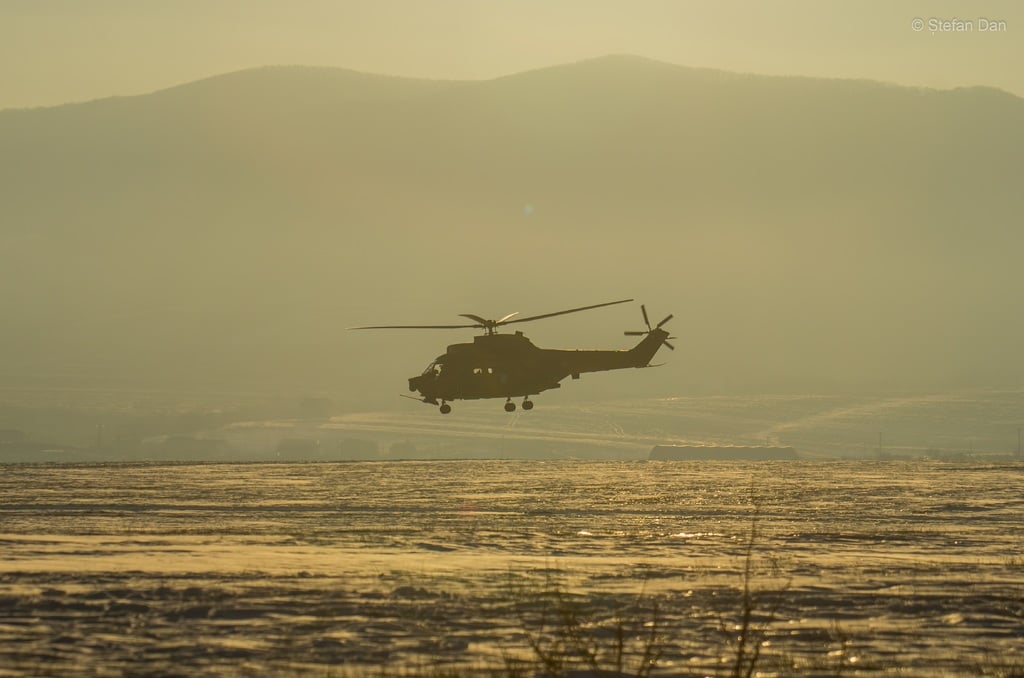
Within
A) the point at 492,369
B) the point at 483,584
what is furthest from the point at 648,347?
the point at 483,584

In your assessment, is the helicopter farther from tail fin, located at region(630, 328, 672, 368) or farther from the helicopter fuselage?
tail fin, located at region(630, 328, 672, 368)

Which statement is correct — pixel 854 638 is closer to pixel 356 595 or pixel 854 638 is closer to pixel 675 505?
pixel 356 595

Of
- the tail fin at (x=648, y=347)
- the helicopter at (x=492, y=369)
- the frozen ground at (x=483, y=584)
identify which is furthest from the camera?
the tail fin at (x=648, y=347)

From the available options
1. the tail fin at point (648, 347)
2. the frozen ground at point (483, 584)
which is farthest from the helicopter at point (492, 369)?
the frozen ground at point (483, 584)

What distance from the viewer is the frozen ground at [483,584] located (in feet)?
108

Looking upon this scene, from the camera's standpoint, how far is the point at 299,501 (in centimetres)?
10269

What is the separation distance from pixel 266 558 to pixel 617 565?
13146 millimetres

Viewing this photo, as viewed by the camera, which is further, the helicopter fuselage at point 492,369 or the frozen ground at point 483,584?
the helicopter fuselage at point 492,369

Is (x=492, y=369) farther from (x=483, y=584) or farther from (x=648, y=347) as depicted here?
Answer: (x=483, y=584)

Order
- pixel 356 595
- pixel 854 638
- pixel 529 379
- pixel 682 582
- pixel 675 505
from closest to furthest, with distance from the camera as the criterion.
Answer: pixel 854 638 < pixel 356 595 < pixel 682 582 < pixel 529 379 < pixel 675 505

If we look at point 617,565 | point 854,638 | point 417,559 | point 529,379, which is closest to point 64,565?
point 417,559

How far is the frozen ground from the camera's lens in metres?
33.0

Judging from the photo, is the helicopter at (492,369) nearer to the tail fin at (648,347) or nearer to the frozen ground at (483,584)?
the tail fin at (648,347)

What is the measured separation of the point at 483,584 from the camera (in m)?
46.4
